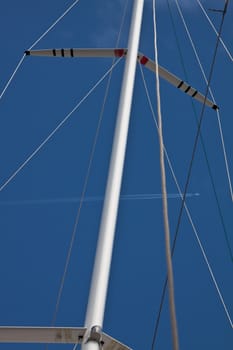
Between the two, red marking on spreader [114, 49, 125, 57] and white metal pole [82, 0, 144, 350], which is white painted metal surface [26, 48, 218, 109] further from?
white metal pole [82, 0, 144, 350]

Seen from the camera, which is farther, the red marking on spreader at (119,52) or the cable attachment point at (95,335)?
the red marking on spreader at (119,52)

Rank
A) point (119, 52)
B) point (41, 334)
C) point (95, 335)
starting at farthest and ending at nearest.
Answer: point (119, 52) → point (41, 334) → point (95, 335)

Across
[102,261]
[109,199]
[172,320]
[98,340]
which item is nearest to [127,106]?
[109,199]

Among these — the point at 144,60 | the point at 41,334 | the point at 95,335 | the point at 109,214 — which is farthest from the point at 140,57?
the point at 95,335

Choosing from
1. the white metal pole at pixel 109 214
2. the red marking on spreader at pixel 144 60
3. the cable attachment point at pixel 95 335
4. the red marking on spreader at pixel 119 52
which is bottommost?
the cable attachment point at pixel 95 335

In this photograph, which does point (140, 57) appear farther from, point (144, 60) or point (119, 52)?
point (119, 52)

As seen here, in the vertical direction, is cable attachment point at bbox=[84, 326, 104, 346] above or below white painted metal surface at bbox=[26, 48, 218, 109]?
below

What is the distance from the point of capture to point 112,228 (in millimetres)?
5027

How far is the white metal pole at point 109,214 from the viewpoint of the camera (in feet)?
13.9

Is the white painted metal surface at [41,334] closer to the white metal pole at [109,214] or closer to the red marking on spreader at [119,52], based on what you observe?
the white metal pole at [109,214]

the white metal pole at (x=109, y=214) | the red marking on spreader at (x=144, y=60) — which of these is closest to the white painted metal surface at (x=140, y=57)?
the red marking on spreader at (x=144, y=60)

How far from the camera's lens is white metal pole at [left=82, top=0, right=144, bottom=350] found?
4.24 m

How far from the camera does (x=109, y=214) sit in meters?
5.13

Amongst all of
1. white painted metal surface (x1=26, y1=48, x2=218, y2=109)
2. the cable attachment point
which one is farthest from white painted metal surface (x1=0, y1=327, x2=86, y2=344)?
white painted metal surface (x1=26, y1=48, x2=218, y2=109)
